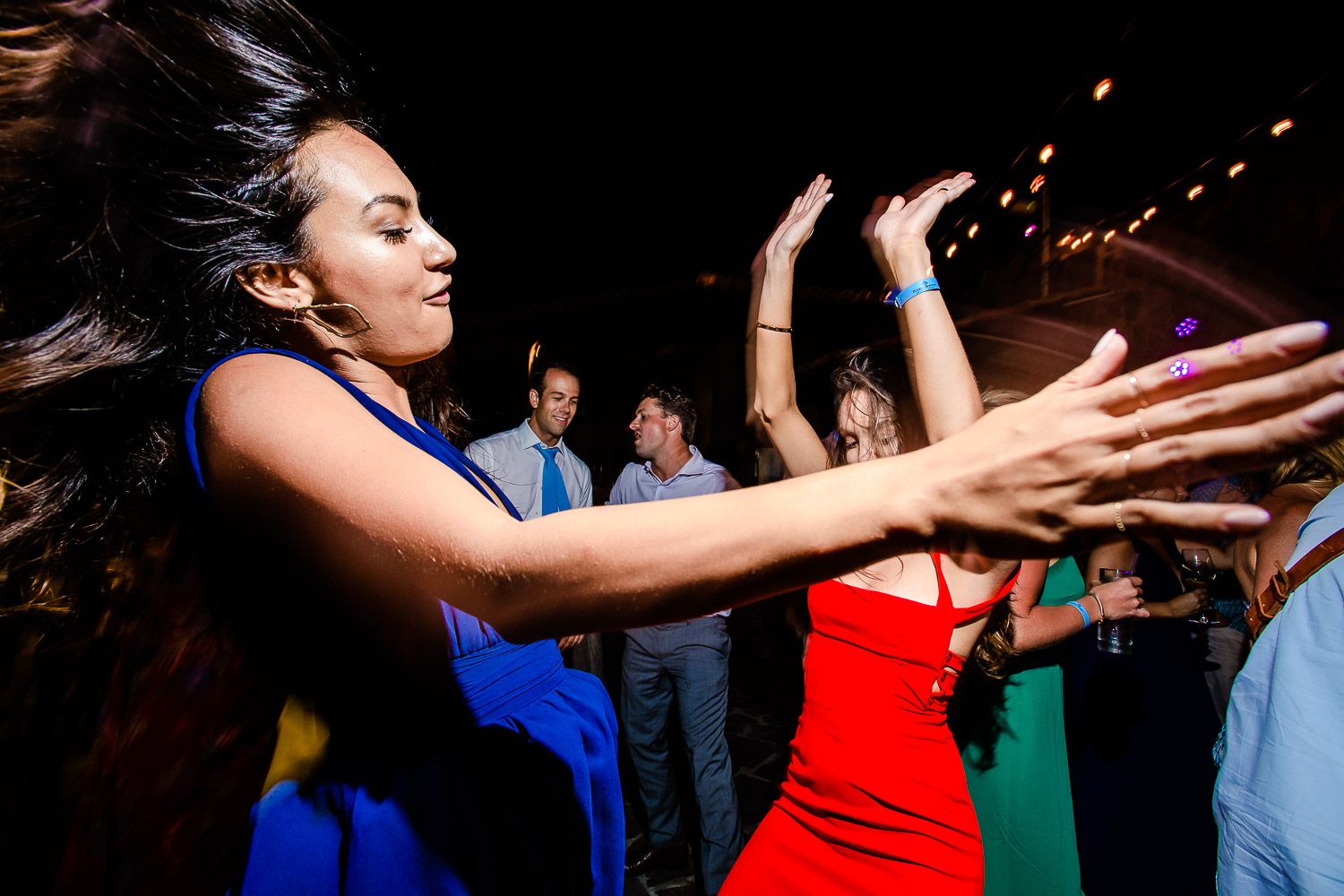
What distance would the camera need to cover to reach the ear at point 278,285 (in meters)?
1.04

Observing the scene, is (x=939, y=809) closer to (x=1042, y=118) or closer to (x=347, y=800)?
(x=347, y=800)

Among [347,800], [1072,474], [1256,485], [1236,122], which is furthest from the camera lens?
[1236,122]

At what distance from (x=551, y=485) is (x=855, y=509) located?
4.13 meters

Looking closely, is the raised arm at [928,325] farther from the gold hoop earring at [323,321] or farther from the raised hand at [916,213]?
the gold hoop earring at [323,321]

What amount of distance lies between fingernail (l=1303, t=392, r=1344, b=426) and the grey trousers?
10.7 feet

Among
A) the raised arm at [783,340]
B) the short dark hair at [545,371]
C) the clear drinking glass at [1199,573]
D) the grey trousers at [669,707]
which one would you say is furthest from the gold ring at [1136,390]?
the short dark hair at [545,371]

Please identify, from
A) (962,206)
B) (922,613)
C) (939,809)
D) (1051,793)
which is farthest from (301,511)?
(962,206)

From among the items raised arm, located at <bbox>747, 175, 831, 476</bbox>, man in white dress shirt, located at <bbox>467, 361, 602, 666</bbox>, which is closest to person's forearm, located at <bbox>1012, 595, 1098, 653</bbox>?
raised arm, located at <bbox>747, 175, 831, 476</bbox>

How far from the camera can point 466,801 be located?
3.11ft

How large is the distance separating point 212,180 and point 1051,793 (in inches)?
152

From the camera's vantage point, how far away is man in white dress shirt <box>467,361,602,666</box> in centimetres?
436

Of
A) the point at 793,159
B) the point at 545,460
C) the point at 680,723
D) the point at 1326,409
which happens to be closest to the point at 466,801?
the point at 1326,409

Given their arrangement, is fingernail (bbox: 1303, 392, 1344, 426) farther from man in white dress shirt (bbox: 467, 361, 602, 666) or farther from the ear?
man in white dress shirt (bbox: 467, 361, 602, 666)

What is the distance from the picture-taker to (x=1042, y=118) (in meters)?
6.34
